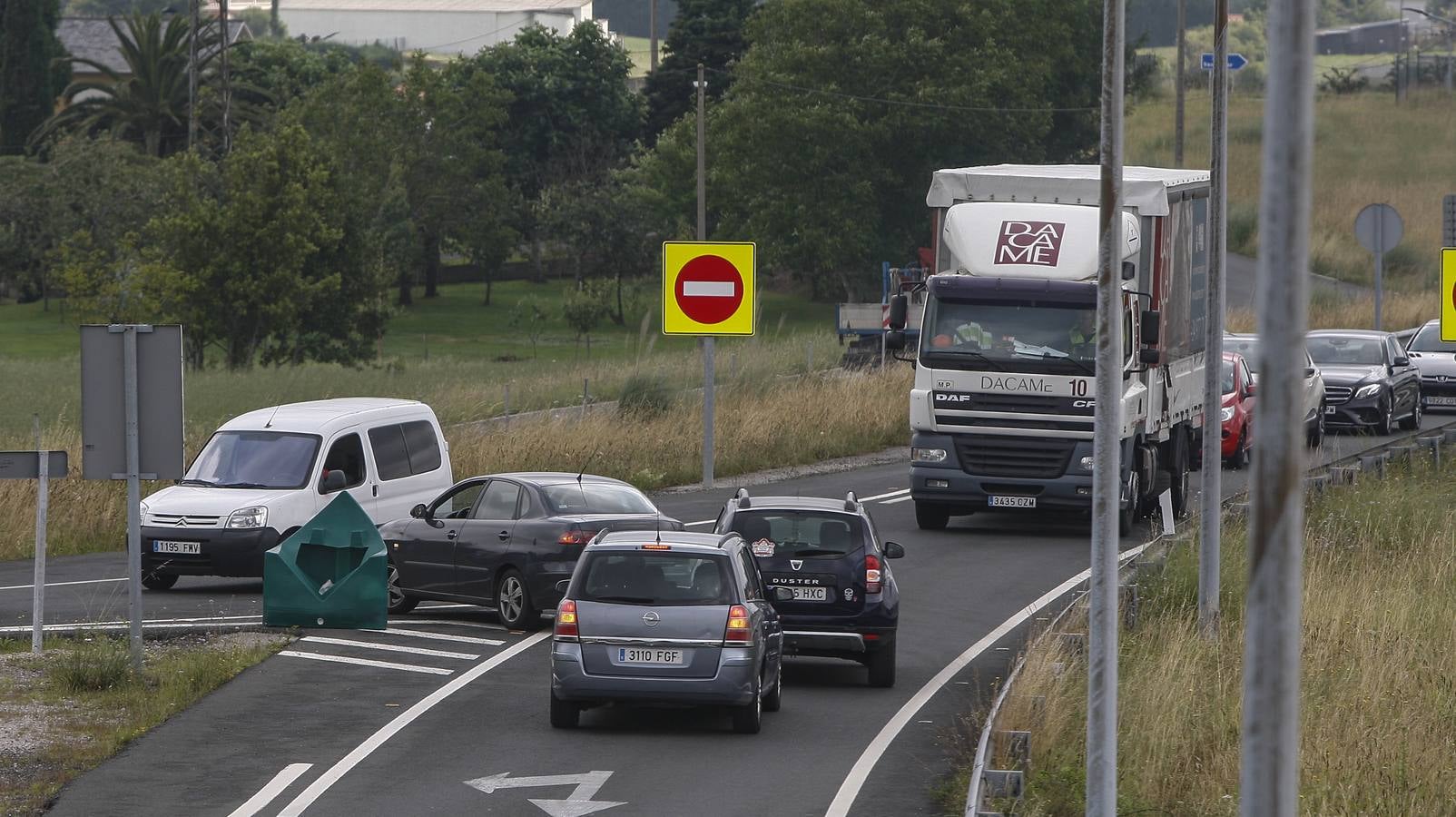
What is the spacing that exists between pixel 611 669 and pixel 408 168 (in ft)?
258

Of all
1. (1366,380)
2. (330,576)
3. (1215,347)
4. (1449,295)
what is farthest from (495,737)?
(1366,380)

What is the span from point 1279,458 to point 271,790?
28.3 ft

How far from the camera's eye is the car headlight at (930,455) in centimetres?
2364

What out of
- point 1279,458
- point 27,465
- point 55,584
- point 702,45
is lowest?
point 55,584


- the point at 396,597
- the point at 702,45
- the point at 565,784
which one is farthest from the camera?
the point at 702,45

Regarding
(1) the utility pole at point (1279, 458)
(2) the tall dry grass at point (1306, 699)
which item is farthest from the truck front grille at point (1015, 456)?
(1) the utility pole at point (1279, 458)

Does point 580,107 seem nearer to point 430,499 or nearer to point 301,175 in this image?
point 301,175

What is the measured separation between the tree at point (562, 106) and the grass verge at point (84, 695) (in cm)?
8585

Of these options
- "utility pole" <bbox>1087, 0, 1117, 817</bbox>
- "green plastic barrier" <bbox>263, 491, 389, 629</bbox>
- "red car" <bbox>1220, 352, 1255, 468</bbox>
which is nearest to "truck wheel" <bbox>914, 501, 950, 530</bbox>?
"red car" <bbox>1220, 352, 1255, 468</bbox>

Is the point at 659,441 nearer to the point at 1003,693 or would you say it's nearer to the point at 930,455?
the point at 930,455

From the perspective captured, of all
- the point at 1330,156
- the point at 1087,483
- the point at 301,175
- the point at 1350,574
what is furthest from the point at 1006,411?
the point at 1330,156

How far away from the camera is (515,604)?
18.0 metres

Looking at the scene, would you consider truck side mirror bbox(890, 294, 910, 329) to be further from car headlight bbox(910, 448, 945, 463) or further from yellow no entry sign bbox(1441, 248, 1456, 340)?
yellow no entry sign bbox(1441, 248, 1456, 340)

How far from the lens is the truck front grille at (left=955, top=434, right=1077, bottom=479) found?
23.3 metres
